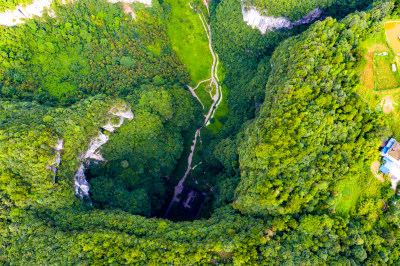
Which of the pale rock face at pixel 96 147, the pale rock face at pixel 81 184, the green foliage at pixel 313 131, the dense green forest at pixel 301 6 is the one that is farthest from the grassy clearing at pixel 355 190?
the pale rock face at pixel 81 184

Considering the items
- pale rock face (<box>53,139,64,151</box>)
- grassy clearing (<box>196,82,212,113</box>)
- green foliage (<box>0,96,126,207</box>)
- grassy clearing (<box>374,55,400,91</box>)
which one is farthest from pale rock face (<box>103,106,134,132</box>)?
grassy clearing (<box>374,55,400,91</box>)

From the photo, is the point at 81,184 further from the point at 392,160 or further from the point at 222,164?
the point at 392,160

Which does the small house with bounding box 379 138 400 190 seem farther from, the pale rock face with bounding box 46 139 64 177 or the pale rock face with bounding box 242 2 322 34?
the pale rock face with bounding box 46 139 64 177

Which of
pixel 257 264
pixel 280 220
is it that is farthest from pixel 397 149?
pixel 257 264

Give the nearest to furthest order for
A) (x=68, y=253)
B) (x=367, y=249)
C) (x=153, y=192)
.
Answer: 1. (x=367, y=249)
2. (x=68, y=253)
3. (x=153, y=192)

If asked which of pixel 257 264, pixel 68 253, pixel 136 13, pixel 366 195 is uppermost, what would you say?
pixel 136 13

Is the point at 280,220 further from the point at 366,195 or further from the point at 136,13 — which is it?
the point at 136,13

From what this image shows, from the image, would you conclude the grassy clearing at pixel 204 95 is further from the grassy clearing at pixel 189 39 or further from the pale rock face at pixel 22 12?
the pale rock face at pixel 22 12
